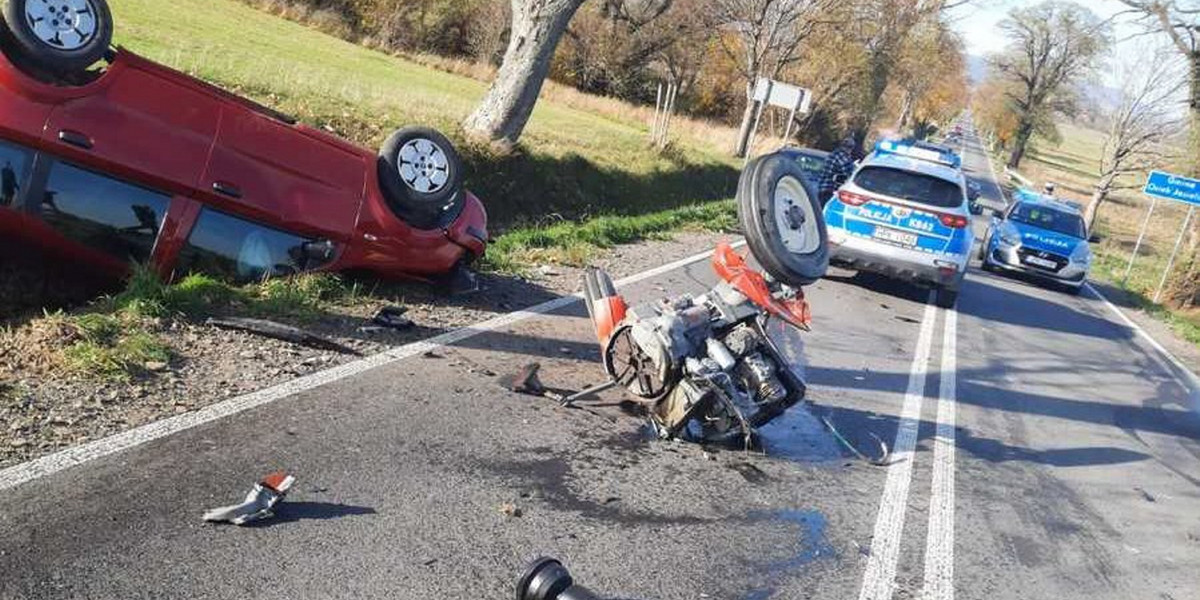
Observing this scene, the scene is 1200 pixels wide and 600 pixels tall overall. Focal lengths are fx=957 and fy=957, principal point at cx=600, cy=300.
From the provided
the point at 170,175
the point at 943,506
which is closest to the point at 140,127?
the point at 170,175

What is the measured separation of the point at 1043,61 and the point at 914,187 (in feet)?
216

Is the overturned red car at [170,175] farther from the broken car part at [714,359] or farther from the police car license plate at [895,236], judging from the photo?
the police car license plate at [895,236]

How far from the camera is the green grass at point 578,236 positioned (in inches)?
391

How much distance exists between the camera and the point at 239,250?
6297 millimetres

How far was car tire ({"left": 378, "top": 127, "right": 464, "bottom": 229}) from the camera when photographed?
23.0 feet

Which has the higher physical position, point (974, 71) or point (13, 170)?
point (974, 71)

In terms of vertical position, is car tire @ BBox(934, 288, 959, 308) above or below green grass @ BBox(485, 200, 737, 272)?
above

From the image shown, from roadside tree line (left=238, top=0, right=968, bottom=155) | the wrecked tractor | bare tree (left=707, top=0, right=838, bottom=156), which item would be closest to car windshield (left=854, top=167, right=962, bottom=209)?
the wrecked tractor

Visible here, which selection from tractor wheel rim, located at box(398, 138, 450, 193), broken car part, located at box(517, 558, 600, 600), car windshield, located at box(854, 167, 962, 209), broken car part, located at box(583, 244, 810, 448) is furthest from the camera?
car windshield, located at box(854, 167, 962, 209)

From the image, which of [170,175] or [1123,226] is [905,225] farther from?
[1123,226]

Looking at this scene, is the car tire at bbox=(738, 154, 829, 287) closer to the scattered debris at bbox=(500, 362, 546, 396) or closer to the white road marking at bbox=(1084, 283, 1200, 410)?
the scattered debris at bbox=(500, 362, 546, 396)

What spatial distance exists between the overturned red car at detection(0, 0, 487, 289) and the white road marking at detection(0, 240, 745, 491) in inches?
33.3

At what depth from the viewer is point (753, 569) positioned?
14.1 feet

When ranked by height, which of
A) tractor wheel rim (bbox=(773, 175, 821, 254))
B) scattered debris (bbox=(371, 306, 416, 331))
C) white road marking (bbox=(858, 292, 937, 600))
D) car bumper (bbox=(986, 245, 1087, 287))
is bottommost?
scattered debris (bbox=(371, 306, 416, 331))
